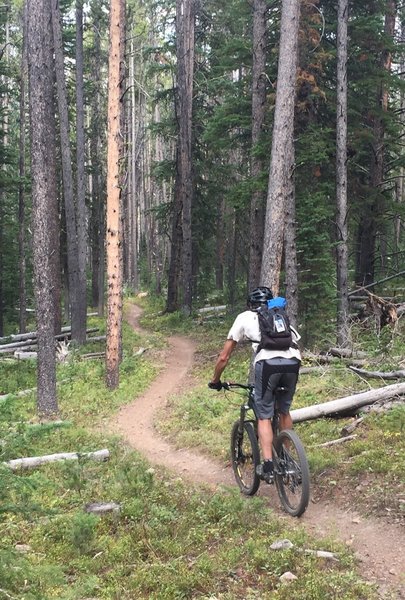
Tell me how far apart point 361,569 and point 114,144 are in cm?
1085

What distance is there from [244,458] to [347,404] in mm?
2040

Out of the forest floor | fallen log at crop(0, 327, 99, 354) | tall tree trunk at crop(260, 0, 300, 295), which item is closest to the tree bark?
fallen log at crop(0, 327, 99, 354)

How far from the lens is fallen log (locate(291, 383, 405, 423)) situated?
25.0 ft

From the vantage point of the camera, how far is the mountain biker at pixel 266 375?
5.55 meters

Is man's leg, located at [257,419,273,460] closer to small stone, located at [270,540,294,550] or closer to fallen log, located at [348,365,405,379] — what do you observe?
small stone, located at [270,540,294,550]

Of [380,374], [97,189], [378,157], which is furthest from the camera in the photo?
[97,189]

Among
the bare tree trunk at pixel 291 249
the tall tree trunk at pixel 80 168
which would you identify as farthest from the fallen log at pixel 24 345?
the bare tree trunk at pixel 291 249

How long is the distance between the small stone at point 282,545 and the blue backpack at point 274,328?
1.90 m

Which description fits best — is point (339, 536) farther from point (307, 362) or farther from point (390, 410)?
point (307, 362)

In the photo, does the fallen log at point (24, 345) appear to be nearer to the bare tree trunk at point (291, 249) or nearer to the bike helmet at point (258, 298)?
the bare tree trunk at point (291, 249)

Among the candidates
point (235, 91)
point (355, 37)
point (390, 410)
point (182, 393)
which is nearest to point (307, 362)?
point (182, 393)

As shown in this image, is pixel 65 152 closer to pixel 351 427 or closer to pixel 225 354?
pixel 225 354

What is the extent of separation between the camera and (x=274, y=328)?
555 cm

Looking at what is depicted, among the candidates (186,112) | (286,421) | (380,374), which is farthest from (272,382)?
(186,112)
